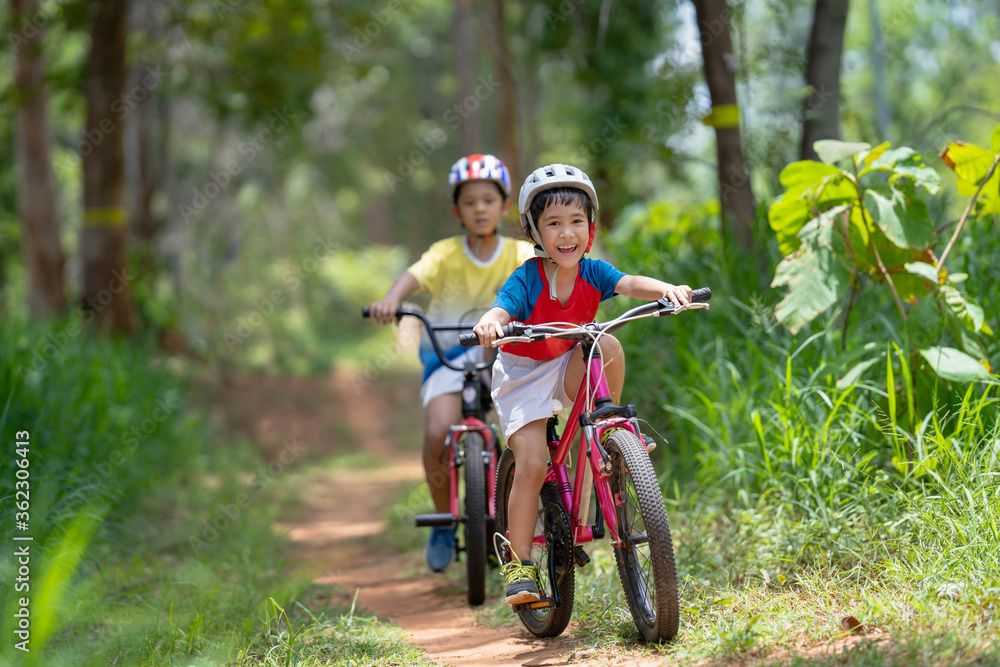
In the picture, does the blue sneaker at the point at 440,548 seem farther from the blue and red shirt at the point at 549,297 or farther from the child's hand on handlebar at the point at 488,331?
the child's hand on handlebar at the point at 488,331

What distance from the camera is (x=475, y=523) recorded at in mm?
4035

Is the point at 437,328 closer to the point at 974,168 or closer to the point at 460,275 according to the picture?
the point at 460,275

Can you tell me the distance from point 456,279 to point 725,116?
2114 mm

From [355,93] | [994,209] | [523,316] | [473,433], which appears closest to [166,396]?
[473,433]

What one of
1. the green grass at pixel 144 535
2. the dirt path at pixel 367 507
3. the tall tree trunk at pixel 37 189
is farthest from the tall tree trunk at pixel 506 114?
the green grass at pixel 144 535

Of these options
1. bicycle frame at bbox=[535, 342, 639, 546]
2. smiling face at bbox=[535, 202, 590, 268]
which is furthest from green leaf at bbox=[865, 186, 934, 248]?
bicycle frame at bbox=[535, 342, 639, 546]

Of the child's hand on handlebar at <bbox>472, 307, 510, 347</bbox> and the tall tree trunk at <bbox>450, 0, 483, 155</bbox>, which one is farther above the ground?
the tall tree trunk at <bbox>450, 0, 483, 155</bbox>

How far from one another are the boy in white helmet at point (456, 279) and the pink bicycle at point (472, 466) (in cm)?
11

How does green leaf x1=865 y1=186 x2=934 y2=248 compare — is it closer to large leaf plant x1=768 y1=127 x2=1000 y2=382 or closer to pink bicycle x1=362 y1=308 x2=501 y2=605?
large leaf plant x1=768 y1=127 x2=1000 y2=382

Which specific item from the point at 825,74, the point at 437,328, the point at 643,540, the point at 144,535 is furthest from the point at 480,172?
the point at 144,535

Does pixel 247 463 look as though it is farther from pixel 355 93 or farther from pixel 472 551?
pixel 355 93

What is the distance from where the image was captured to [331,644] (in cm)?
336

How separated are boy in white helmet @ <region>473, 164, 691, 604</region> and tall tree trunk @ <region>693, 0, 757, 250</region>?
2.33 metres

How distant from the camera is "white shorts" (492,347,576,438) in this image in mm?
3248
